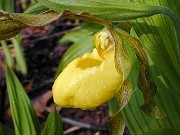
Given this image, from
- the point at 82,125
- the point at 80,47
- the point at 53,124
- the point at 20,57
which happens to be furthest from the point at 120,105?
the point at 20,57

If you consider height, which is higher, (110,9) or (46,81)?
(110,9)

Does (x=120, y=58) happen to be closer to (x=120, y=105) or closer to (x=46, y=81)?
(x=120, y=105)

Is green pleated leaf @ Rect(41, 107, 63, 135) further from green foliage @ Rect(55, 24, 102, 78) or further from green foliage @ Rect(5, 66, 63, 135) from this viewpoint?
green foliage @ Rect(55, 24, 102, 78)

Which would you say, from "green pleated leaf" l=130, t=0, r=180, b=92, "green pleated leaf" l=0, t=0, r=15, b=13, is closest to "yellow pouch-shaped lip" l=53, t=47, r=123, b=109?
"green pleated leaf" l=130, t=0, r=180, b=92

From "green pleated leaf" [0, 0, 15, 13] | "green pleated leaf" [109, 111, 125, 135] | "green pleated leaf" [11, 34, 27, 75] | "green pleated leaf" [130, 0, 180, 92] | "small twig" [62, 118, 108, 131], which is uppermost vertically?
"green pleated leaf" [130, 0, 180, 92]

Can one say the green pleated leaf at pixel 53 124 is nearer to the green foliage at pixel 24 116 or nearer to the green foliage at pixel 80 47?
the green foliage at pixel 24 116

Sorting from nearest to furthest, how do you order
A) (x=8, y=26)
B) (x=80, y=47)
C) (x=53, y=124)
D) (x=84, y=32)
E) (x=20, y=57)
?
(x=8, y=26) → (x=53, y=124) → (x=80, y=47) → (x=84, y=32) → (x=20, y=57)

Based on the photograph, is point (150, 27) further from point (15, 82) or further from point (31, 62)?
point (31, 62)
